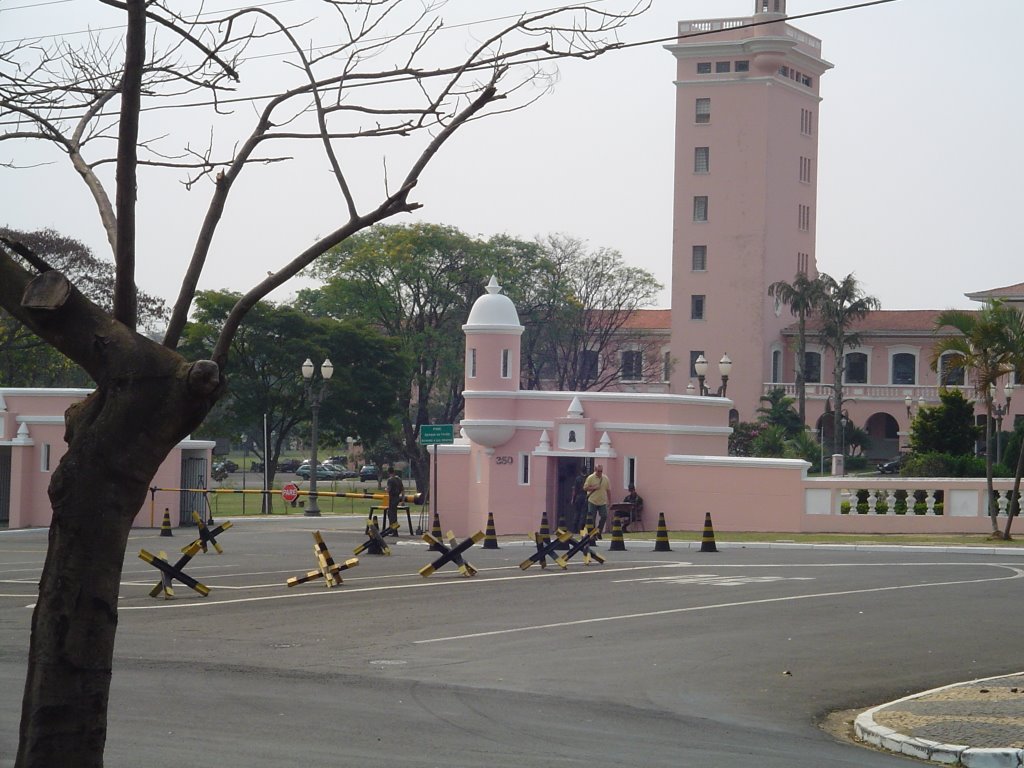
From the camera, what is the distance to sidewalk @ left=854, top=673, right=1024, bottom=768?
931cm

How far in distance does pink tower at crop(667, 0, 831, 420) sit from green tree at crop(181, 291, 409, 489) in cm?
2615

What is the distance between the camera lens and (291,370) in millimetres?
60688

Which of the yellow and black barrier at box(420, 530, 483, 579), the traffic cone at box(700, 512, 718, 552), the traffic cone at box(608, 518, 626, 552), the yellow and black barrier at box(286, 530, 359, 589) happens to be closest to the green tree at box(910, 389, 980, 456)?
the traffic cone at box(700, 512, 718, 552)

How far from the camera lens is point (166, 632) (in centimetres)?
1552

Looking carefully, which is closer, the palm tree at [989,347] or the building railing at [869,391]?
the palm tree at [989,347]

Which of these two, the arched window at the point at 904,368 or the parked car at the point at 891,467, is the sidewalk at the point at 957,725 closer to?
the parked car at the point at 891,467

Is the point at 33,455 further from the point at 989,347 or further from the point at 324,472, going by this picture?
the point at 324,472

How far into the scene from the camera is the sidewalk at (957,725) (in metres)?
9.31

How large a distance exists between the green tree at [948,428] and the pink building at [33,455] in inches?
919

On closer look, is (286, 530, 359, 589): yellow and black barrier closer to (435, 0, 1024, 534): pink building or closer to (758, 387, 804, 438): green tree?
(435, 0, 1024, 534): pink building

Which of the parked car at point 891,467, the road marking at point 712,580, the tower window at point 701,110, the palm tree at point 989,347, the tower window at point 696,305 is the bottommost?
the road marking at point 712,580

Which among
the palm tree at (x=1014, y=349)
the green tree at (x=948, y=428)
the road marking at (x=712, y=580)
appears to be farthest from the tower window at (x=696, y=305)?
the road marking at (x=712, y=580)

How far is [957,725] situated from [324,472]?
95213 mm

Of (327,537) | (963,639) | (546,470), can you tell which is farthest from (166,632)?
(546,470)
